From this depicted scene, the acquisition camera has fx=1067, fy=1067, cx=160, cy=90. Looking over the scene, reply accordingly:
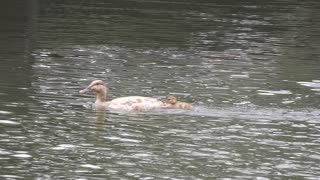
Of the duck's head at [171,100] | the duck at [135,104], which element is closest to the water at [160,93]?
the duck at [135,104]

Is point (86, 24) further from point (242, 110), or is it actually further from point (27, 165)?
point (27, 165)

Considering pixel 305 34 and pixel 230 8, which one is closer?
pixel 305 34

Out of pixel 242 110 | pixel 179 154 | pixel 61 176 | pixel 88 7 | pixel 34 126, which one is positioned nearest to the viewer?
pixel 61 176

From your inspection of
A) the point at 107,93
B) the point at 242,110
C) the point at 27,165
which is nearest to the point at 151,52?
the point at 107,93

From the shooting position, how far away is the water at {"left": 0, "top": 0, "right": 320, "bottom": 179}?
14812mm

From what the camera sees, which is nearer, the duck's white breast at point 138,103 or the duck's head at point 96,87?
the duck's white breast at point 138,103

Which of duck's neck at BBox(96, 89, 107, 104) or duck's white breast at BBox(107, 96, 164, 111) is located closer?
duck's white breast at BBox(107, 96, 164, 111)

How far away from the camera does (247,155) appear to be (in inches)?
606

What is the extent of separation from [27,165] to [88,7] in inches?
1012

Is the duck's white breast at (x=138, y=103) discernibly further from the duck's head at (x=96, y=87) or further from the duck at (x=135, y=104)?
the duck's head at (x=96, y=87)

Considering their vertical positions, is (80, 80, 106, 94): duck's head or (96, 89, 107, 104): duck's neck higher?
(80, 80, 106, 94): duck's head

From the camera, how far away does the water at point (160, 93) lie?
48.6 feet

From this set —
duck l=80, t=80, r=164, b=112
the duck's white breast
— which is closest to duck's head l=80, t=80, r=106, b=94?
duck l=80, t=80, r=164, b=112

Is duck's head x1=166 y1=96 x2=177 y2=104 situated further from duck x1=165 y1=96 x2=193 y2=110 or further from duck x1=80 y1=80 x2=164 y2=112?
duck x1=80 y1=80 x2=164 y2=112
